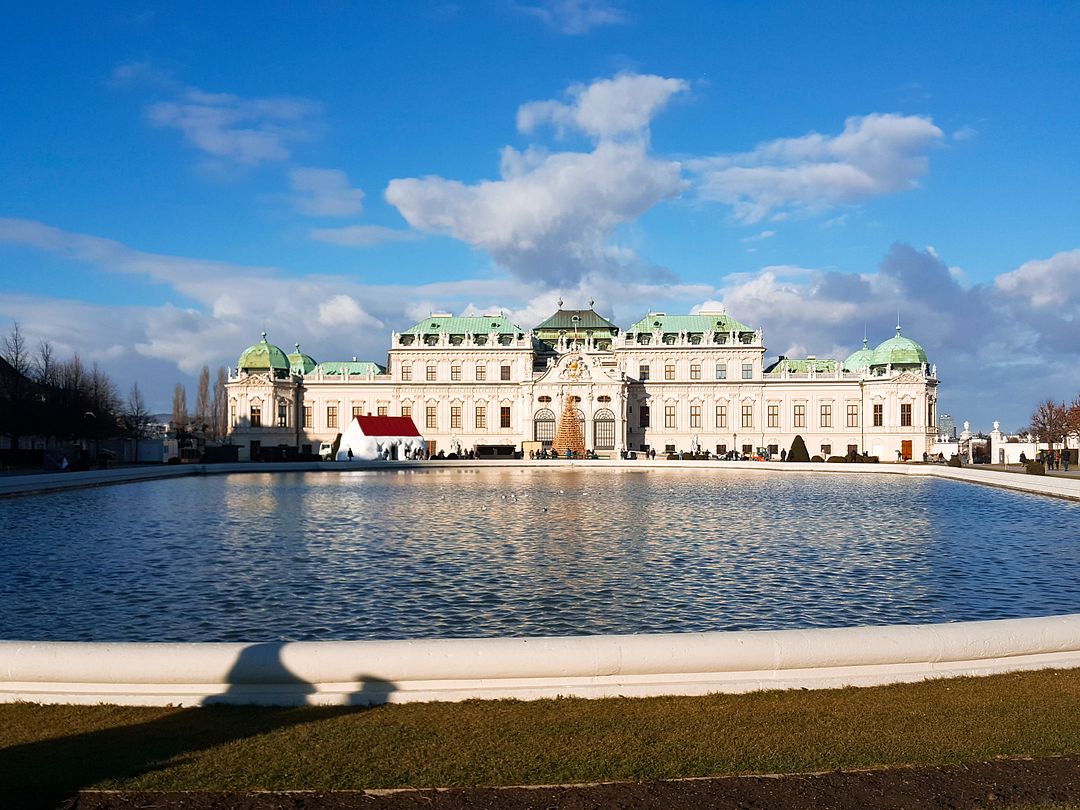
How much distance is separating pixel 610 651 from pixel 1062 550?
20.5 meters

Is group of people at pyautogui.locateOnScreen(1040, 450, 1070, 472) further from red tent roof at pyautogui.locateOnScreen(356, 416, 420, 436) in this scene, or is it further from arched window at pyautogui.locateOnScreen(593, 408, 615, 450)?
red tent roof at pyautogui.locateOnScreen(356, 416, 420, 436)

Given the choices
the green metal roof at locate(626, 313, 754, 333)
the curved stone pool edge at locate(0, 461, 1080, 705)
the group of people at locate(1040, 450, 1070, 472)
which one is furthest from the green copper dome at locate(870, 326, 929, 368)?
the curved stone pool edge at locate(0, 461, 1080, 705)

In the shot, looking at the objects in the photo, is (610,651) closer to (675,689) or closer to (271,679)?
(675,689)

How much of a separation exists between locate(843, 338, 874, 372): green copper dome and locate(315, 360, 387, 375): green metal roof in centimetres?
5697

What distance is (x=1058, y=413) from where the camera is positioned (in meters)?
107

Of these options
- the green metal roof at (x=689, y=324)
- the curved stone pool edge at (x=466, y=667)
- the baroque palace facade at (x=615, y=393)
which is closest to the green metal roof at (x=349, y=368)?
the baroque palace facade at (x=615, y=393)

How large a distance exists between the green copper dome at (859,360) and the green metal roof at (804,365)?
2.95 meters

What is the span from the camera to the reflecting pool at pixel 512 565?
15578 mm

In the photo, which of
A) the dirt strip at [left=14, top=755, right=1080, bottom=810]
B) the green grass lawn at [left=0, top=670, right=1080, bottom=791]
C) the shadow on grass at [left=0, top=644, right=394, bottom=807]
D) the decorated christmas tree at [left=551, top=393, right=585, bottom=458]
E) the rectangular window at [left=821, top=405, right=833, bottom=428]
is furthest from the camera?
the rectangular window at [left=821, top=405, right=833, bottom=428]

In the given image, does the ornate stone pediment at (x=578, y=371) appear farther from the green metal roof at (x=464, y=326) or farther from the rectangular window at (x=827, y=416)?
the rectangular window at (x=827, y=416)

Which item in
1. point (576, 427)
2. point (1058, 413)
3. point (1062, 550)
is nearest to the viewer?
point (1062, 550)

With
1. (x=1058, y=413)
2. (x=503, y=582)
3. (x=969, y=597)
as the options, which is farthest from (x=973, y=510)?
(x=1058, y=413)

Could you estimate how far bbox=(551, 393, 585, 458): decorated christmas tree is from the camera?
96.1 metres

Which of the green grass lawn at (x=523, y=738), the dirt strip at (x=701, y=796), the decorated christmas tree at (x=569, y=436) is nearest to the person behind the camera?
the dirt strip at (x=701, y=796)
